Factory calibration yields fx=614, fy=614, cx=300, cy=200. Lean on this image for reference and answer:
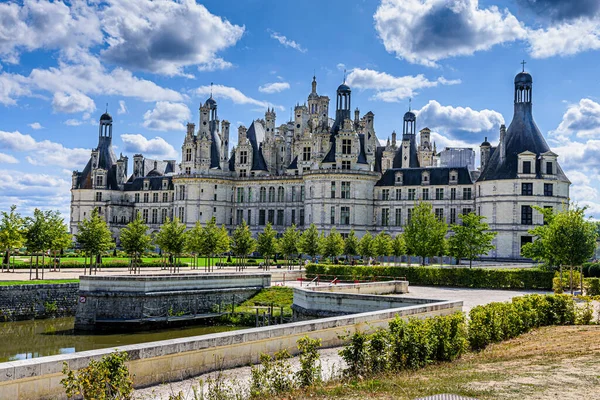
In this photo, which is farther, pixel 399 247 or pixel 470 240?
pixel 399 247

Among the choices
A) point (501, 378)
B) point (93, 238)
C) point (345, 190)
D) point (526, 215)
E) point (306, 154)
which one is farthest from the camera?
point (306, 154)

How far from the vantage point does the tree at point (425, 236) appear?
154ft

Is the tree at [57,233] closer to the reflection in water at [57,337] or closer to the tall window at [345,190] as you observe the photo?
the reflection in water at [57,337]

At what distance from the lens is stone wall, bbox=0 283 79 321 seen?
1256 inches

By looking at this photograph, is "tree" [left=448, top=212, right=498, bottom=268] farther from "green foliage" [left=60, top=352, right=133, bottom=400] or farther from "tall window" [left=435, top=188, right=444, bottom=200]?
→ "green foliage" [left=60, top=352, right=133, bottom=400]

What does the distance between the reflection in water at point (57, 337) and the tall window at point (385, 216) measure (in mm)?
41745

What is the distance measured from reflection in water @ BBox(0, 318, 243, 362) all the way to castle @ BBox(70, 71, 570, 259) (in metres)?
39.0

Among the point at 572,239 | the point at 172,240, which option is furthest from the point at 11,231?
the point at 572,239

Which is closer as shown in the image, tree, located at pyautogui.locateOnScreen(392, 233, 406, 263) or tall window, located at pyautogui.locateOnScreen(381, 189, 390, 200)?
tree, located at pyautogui.locateOnScreen(392, 233, 406, 263)

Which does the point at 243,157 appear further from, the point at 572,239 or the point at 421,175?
the point at 572,239

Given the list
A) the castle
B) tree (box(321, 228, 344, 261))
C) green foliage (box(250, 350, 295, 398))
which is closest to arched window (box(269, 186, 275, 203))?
the castle

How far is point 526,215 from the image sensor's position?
6012 centimetres

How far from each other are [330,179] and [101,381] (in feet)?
202

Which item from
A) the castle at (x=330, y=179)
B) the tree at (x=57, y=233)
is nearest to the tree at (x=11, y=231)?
the tree at (x=57, y=233)
